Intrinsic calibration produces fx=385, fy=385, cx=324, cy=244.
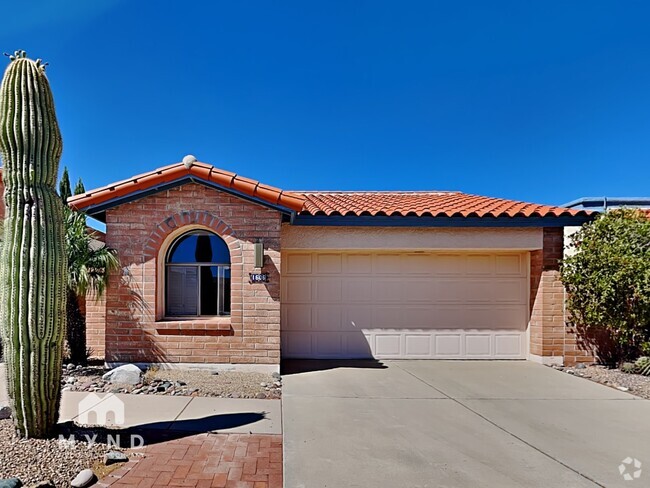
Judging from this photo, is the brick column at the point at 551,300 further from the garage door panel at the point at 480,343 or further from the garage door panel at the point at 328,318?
the garage door panel at the point at 328,318

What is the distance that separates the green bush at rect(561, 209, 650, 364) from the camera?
7828mm

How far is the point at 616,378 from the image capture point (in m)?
7.79

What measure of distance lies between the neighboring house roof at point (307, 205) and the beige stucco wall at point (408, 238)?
0.29 meters

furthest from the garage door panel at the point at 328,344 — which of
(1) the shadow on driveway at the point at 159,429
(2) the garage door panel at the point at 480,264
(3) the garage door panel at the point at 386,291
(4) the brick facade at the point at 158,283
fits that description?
(1) the shadow on driveway at the point at 159,429

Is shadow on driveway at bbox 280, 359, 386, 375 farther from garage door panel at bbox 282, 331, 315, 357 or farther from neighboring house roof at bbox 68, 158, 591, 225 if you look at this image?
neighboring house roof at bbox 68, 158, 591, 225

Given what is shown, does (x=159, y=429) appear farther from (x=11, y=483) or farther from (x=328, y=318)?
(x=328, y=318)

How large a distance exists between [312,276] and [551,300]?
18.4 feet

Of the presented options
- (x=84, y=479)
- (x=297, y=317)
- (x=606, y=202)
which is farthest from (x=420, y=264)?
(x=606, y=202)

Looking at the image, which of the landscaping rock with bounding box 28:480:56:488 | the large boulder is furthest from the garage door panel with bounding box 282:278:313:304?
the landscaping rock with bounding box 28:480:56:488

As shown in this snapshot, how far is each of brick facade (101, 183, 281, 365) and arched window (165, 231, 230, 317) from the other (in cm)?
43

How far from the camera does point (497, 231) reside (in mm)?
9055

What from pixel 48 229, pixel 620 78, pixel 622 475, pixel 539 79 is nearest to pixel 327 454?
pixel 622 475

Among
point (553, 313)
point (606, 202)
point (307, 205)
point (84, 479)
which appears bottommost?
point (84, 479)

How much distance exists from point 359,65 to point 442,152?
20.0 feet
